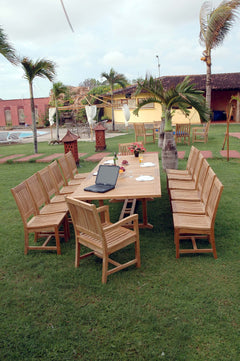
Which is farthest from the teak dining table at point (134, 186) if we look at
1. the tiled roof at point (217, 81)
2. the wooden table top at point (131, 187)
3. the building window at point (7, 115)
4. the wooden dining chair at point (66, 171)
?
the building window at point (7, 115)

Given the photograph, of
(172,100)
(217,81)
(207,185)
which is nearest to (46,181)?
(207,185)

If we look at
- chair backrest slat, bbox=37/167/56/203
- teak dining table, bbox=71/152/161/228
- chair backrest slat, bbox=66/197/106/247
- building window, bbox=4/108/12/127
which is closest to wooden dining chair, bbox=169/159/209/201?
teak dining table, bbox=71/152/161/228

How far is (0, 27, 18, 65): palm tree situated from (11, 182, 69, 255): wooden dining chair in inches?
314

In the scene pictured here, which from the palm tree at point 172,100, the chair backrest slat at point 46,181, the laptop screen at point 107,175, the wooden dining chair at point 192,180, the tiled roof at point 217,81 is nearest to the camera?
the laptop screen at point 107,175

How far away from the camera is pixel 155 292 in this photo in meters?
3.14

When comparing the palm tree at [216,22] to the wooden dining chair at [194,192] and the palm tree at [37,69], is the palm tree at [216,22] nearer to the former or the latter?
the palm tree at [37,69]

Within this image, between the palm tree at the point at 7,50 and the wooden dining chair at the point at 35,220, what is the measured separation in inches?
314

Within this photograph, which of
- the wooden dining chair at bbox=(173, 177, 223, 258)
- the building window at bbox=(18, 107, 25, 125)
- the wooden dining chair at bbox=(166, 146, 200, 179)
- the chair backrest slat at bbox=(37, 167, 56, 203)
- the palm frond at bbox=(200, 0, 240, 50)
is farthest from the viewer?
the building window at bbox=(18, 107, 25, 125)

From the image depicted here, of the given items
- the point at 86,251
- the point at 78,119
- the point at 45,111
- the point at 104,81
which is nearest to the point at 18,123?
the point at 45,111

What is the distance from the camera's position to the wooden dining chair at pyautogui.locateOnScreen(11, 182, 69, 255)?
3.99 m

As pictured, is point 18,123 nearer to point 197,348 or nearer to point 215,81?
point 215,81

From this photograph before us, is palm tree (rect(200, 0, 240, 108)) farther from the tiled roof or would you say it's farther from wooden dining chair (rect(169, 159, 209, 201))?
wooden dining chair (rect(169, 159, 209, 201))

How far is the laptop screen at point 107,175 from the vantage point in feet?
14.4

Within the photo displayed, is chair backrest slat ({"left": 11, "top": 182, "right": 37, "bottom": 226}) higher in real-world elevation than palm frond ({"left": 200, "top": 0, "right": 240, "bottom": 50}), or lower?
lower
